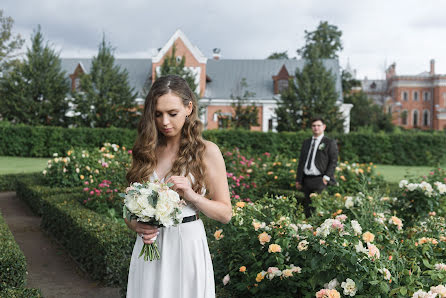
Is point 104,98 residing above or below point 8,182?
above

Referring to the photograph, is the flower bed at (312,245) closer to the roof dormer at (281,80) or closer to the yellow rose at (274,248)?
the yellow rose at (274,248)

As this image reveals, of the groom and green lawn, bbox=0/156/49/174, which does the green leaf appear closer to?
the groom

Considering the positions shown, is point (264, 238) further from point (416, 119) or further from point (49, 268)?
point (416, 119)

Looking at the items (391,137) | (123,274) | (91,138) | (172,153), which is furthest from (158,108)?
(391,137)

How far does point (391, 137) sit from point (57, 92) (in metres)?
19.3

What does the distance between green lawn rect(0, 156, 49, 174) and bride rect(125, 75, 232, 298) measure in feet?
48.6

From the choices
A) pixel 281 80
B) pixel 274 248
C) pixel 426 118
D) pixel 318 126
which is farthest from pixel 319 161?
pixel 426 118

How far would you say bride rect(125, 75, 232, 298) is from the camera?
2031 millimetres

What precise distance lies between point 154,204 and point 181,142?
45 centimetres

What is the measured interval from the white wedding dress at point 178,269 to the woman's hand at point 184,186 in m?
0.16

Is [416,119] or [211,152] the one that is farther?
[416,119]

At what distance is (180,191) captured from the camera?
1988mm

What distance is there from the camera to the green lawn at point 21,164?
52.7ft

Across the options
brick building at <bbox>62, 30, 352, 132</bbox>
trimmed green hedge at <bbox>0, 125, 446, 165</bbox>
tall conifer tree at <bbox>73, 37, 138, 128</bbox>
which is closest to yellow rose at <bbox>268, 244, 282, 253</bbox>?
trimmed green hedge at <bbox>0, 125, 446, 165</bbox>
